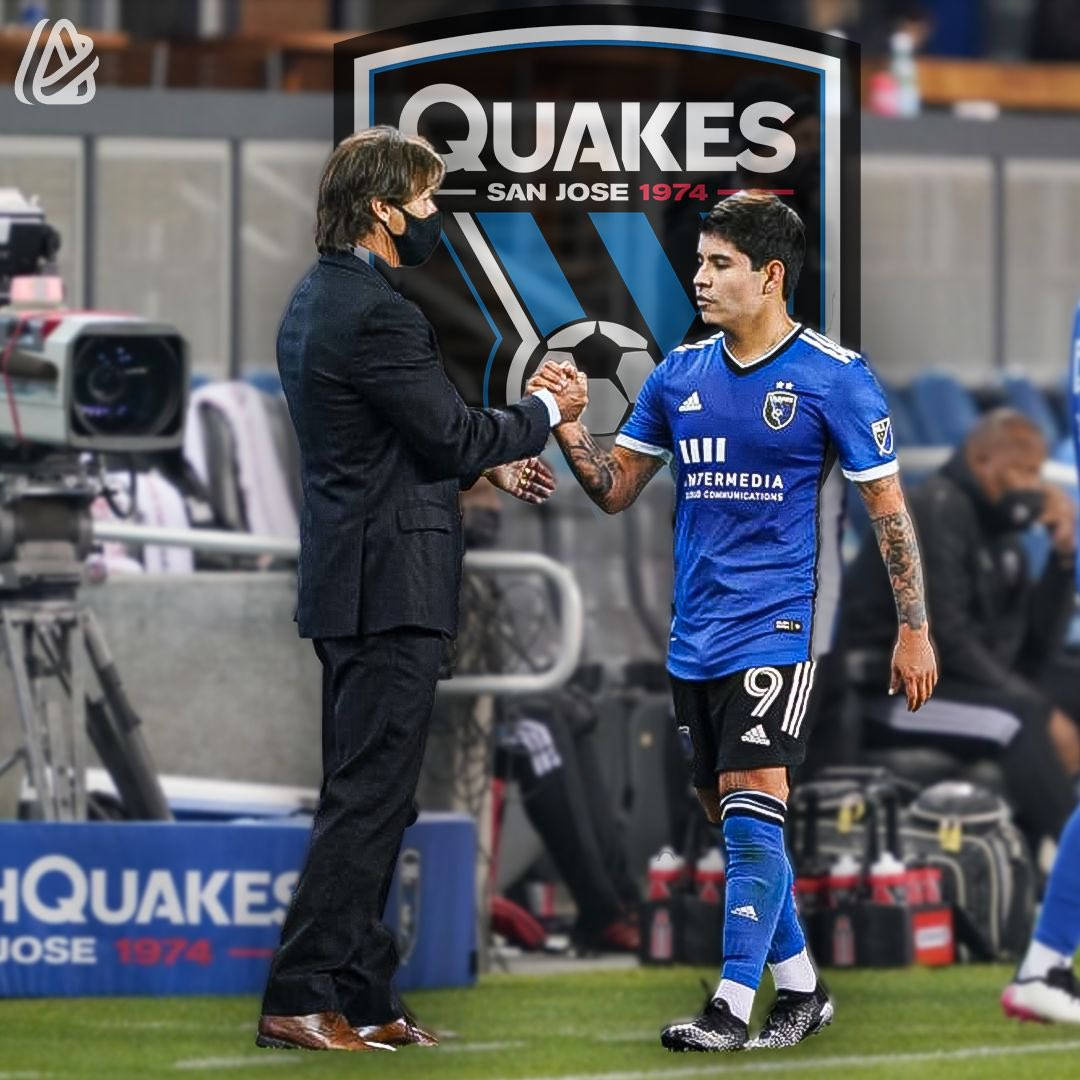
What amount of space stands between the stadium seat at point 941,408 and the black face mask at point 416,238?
502cm

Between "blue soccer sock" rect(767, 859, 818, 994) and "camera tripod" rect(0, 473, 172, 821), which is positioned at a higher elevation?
"camera tripod" rect(0, 473, 172, 821)

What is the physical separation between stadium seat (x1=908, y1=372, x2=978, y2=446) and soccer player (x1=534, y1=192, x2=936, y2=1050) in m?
4.79

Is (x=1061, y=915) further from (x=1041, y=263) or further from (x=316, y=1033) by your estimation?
(x=1041, y=263)

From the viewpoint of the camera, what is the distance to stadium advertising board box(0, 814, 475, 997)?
23.8 feet

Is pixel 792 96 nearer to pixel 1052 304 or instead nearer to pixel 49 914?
pixel 49 914

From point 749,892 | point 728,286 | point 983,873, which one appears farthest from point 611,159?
point 983,873

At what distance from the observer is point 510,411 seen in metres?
5.64

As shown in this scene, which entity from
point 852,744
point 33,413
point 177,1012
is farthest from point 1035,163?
point 177,1012

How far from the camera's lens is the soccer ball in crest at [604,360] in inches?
263

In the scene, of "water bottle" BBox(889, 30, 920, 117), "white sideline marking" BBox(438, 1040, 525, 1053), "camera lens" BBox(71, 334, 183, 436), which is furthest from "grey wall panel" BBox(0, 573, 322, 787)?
"water bottle" BBox(889, 30, 920, 117)

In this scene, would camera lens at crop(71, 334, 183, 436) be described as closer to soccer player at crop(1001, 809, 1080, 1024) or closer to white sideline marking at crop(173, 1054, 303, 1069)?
white sideline marking at crop(173, 1054, 303, 1069)

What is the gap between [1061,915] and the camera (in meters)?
6.56

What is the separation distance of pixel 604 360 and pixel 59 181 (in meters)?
2.72

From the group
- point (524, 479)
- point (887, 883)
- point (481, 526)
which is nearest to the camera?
point (524, 479)
